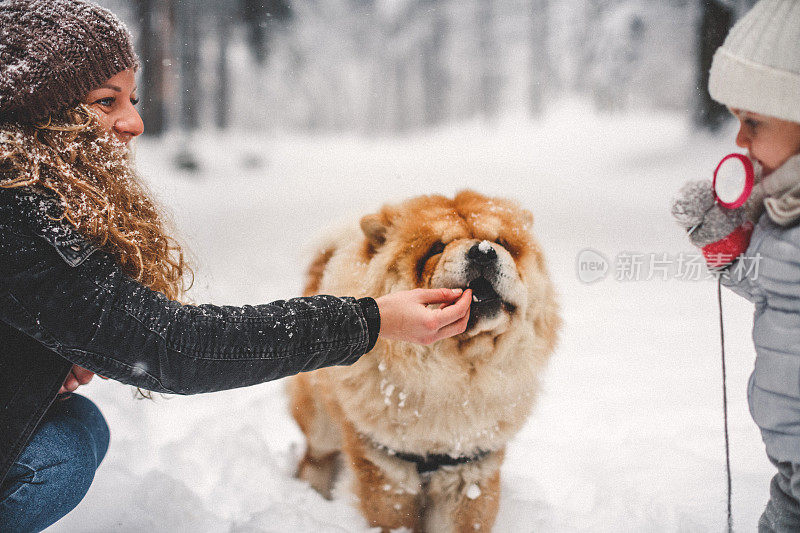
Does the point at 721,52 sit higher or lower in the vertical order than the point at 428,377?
higher

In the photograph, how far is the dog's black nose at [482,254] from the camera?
1.41m

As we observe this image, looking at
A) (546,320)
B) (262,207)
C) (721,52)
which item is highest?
(721,52)

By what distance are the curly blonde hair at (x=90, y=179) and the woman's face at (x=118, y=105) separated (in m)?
0.04

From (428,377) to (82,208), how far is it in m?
1.12

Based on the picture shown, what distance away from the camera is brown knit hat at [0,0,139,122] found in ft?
3.24

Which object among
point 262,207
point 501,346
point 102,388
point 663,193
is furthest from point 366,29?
point 501,346

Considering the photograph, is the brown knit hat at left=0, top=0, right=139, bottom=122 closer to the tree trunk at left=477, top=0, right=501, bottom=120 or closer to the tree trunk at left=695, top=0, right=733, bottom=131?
the tree trunk at left=695, top=0, right=733, bottom=131

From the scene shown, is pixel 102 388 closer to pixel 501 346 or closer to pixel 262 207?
pixel 262 207

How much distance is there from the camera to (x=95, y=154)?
1134 millimetres

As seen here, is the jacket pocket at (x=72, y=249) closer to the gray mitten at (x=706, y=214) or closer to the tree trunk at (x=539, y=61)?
the gray mitten at (x=706, y=214)

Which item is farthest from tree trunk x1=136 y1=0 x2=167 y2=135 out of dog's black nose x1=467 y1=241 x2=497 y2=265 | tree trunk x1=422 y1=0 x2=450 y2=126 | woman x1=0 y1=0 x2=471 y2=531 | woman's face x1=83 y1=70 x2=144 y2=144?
tree trunk x1=422 y1=0 x2=450 y2=126

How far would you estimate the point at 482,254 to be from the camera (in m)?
1.42

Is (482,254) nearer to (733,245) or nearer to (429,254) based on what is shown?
(429,254)

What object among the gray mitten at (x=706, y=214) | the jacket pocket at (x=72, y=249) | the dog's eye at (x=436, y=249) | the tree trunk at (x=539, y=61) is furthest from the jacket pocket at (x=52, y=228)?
the tree trunk at (x=539, y=61)
